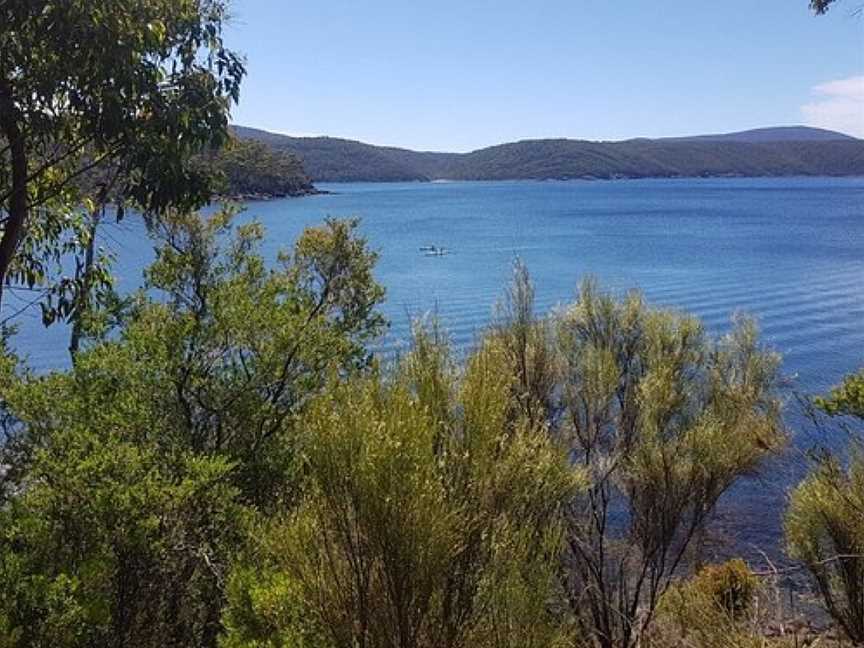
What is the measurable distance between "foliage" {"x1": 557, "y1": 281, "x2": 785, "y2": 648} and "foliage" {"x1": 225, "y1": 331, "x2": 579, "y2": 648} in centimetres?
551

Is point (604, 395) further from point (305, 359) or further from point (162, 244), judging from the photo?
point (162, 244)

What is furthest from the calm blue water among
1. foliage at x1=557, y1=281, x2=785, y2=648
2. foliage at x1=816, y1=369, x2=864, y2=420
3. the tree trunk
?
foliage at x1=816, y1=369, x2=864, y2=420

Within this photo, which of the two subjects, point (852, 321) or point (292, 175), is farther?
point (292, 175)

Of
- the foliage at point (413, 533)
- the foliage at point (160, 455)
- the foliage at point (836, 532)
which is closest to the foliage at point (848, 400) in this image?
the foliage at point (836, 532)

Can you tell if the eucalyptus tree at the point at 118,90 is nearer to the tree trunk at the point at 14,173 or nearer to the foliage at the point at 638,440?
the tree trunk at the point at 14,173

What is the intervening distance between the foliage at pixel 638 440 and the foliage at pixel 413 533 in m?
5.51

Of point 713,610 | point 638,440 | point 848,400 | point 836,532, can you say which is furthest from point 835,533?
point 638,440

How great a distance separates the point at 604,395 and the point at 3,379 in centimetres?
829

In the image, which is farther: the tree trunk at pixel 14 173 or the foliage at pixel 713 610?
the foliage at pixel 713 610

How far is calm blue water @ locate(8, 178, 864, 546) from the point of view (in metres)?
27.9

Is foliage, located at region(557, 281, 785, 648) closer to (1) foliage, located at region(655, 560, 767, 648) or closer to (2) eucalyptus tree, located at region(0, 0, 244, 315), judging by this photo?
(1) foliage, located at region(655, 560, 767, 648)

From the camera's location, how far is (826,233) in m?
72.2

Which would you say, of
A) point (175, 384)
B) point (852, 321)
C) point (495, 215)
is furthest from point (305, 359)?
point (495, 215)

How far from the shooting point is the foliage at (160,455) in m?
5.65
